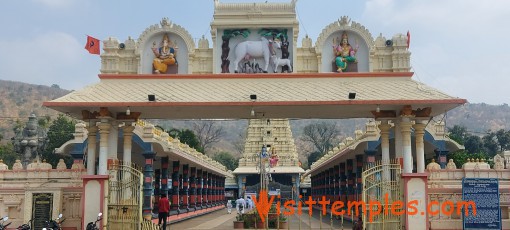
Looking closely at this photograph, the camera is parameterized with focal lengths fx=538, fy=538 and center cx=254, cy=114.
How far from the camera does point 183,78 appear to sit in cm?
1600

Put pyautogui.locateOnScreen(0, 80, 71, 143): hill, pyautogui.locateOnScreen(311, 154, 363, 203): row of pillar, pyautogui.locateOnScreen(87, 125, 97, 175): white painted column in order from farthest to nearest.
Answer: pyautogui.locateOnScreen(0, 80, 71, 143): hill → pyautogui.locateOnScreen(311, 154, 363, 203): row of pillar → pyautogui.locateOnScreen(87, 125, 97, 175): white painted column

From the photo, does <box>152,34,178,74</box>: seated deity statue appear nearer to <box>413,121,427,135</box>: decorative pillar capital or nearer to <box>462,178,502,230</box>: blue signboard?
<box>413,121,427,135</box>: decorative pillar capital

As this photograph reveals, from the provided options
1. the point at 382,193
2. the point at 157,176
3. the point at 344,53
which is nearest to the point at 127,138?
the point at 344,53

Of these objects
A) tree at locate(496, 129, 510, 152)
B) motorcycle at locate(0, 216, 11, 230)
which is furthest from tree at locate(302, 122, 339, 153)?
motorcycle at locate(0, 216, 11, 230)

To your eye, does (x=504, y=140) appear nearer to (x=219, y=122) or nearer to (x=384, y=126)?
(x=384, y=126)

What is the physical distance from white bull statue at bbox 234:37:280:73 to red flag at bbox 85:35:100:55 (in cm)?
434

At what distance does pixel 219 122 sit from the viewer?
16238 cm

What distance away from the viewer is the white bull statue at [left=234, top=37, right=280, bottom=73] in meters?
16.0

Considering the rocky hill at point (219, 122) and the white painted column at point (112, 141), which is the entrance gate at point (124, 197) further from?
the rocky hill at point (219, 122)

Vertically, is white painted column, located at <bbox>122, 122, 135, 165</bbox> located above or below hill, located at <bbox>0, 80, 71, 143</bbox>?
below

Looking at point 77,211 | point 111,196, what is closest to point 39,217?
point 77,211

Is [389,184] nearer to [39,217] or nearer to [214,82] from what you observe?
[214,82]

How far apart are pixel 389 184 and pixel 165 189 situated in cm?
1578

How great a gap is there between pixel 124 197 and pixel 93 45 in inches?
194
